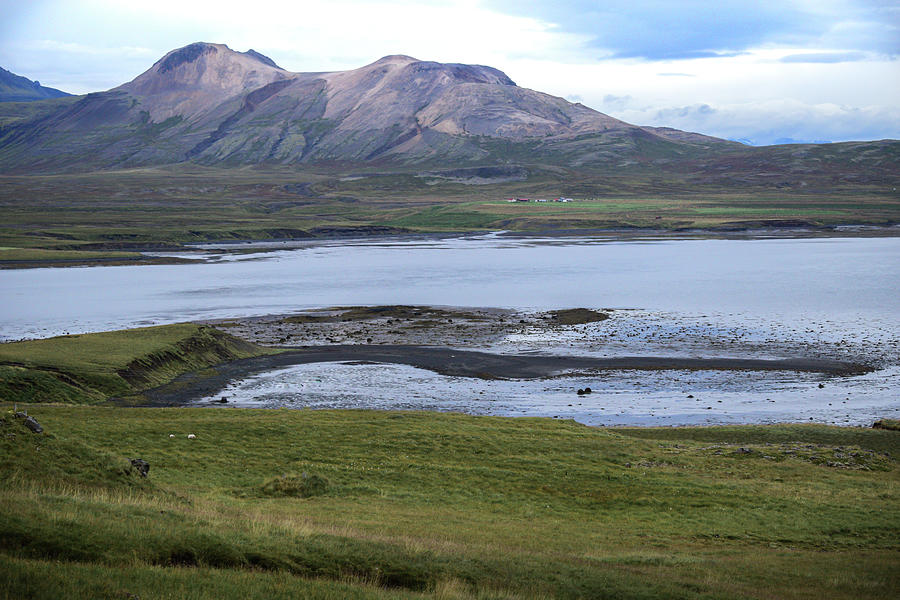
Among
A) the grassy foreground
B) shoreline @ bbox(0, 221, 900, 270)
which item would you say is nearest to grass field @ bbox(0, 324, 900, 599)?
the grassy foreground

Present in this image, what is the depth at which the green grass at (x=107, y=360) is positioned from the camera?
4709cm

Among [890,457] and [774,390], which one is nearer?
[890,457]

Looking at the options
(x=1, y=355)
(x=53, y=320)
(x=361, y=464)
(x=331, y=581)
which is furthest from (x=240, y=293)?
(x=331, y=581)

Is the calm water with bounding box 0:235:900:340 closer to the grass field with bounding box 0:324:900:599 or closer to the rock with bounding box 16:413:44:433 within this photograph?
the grass field with bounding box 0:324:900:599

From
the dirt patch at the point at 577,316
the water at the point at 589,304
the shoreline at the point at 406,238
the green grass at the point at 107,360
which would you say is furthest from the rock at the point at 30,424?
the shoreline at the point at 406,238

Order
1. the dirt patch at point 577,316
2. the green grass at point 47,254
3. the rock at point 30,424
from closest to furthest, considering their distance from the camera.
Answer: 1. the rock at point 30,424
2. the dirt patch at point 577,316
3. the green grass at point 47,254

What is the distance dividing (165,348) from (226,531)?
147ft

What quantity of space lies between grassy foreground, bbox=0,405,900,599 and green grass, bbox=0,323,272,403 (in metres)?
7.72

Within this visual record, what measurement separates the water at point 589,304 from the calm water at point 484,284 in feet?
1.17

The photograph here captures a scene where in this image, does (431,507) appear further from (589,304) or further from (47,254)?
(47,254)

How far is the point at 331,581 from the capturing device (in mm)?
15805

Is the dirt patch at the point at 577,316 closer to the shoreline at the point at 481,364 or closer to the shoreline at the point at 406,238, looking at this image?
the shoreline at the point at 481,364

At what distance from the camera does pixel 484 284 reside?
4358 inches

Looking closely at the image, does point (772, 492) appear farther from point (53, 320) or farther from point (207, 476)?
point (53, 320)
